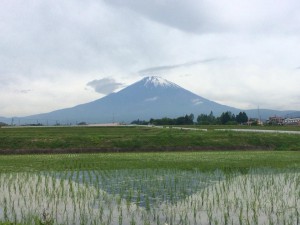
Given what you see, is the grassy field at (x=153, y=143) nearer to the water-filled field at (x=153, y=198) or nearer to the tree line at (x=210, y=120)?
the water-filled field at (x=153, y=198)

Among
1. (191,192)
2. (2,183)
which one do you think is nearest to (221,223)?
(191,192)

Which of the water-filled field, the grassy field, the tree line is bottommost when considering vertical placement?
the water-filled field

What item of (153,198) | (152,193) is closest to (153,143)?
(152,193)

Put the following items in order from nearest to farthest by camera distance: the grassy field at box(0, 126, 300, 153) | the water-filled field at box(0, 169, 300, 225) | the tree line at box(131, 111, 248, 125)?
the water-filled field at box(0, 169, 300, 225) < the grassy field at box(0, 126, 300, 153) < the tree line at box(131, 111, 248, 125)

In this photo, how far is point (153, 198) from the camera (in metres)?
11.9

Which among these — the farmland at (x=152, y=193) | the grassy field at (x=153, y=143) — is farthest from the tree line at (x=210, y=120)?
the farmland at (x=152, y=193)

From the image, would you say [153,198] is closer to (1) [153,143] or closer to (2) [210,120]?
(1) [153,143]

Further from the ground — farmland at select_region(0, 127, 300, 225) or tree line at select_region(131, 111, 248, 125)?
tree line at select_region(131, 111, 248, 125)

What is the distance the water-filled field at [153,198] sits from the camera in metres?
9.81

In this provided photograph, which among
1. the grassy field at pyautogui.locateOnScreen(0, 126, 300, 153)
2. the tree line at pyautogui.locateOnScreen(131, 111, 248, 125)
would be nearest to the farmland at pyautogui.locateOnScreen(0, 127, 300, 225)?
the grassy field at pyautogui.locateOnScreen(0, 126, 300, 153)

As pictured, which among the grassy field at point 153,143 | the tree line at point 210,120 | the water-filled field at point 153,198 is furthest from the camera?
the tree line at point 210,120

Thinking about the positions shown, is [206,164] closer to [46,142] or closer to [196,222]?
[196,222]

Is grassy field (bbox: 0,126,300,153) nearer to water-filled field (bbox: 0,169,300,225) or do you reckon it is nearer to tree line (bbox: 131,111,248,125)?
water-filled field (bbox: 0,169,300,225)

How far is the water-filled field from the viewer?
32.2ft
